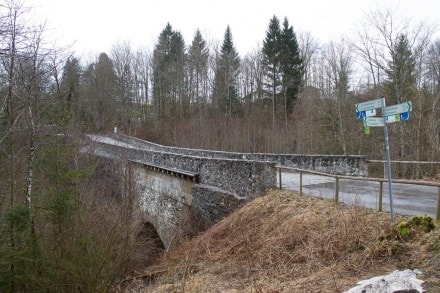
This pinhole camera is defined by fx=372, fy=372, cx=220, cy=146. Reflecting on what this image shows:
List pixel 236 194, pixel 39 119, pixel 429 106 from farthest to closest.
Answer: pixel 429 106
pixel 236 194
pixel 39 119

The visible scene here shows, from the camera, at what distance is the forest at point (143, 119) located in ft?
28.9

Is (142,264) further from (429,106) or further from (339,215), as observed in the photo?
(429,106)

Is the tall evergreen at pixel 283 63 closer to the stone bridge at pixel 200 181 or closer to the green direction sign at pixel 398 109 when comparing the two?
the stone bridge at pixel 200 181

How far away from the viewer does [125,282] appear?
9.23 meters

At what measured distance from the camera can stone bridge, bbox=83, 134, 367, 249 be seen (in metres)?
12.4

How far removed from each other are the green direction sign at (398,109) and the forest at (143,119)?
21.2 feet

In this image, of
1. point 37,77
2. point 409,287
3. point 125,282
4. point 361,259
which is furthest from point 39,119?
point 409,287

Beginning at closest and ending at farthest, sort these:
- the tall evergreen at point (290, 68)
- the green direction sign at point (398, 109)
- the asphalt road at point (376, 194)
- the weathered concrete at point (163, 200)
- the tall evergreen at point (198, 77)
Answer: the green direction sign at point (398, 109) → the asphalt road at point (376, 194) → the weathered concrete at point (163, 200) → the tall evergreen at point (290, 68) → the tall evergreen at point (198, 77)

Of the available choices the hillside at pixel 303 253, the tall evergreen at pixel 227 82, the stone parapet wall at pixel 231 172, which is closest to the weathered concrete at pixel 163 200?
the stone parapet wall at pixel 231 172

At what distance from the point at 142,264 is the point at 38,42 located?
28.7ft

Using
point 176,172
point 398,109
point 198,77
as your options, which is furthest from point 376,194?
point 198,77

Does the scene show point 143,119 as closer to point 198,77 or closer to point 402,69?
point 198,77

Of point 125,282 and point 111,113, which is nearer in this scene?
point 125,282

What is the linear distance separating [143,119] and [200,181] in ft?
113
